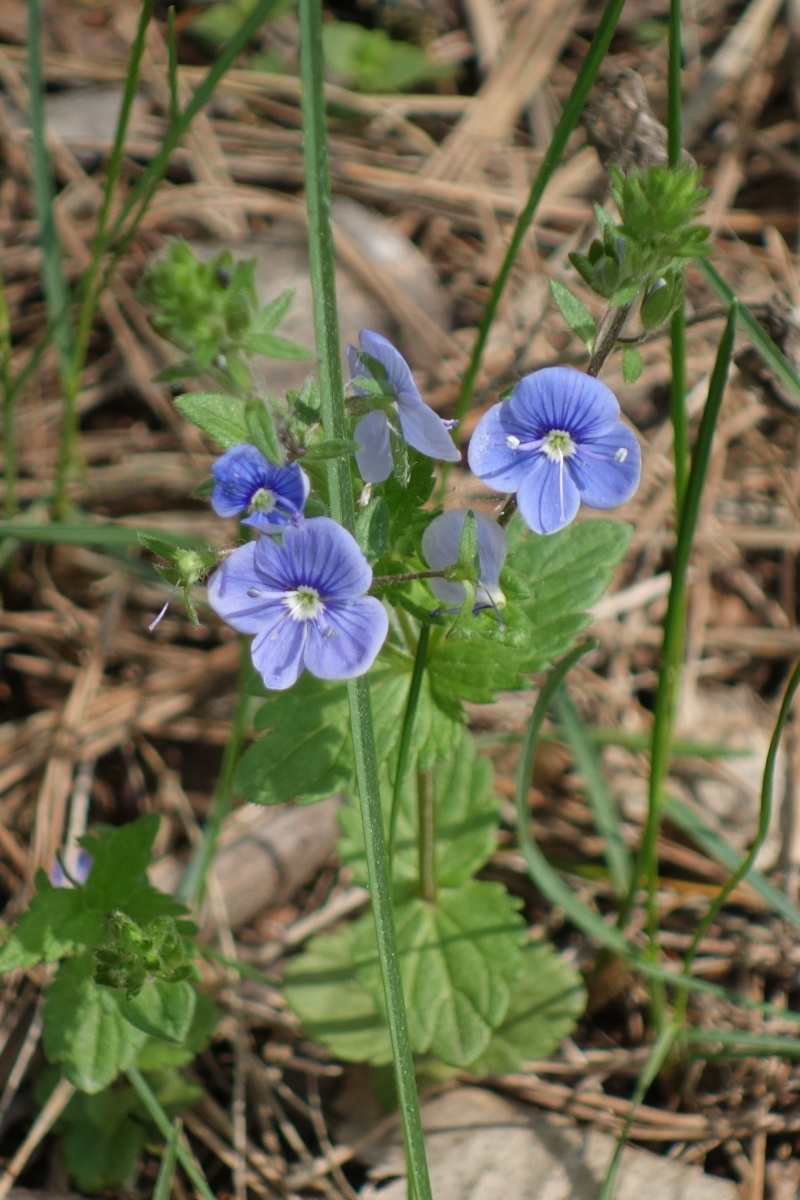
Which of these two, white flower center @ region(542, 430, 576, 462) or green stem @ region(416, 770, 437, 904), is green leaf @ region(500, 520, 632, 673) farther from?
green stem @ region(416, 770, 437, 904)

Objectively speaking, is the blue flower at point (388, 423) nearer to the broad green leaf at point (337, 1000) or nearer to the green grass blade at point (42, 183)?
the broad green leaf at point (337, 1000)

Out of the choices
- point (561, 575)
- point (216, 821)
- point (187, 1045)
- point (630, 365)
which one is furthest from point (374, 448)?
point (187, 1045)

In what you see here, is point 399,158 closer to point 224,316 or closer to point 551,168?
point 551,168

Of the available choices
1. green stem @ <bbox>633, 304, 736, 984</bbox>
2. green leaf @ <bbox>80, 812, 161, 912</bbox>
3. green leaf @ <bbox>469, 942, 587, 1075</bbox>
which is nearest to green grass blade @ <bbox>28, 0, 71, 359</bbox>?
green leaf @ <bbox>80, 812, 161, 912</bbox>

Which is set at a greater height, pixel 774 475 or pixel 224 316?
pixel 774 475

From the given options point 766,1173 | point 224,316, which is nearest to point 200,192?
point 224,316

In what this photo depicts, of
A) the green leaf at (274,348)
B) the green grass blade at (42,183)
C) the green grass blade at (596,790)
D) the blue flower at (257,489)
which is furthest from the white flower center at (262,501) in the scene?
the green grass blade at (42,183)

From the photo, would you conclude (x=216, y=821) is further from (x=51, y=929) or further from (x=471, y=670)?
(x=471, y=670)
